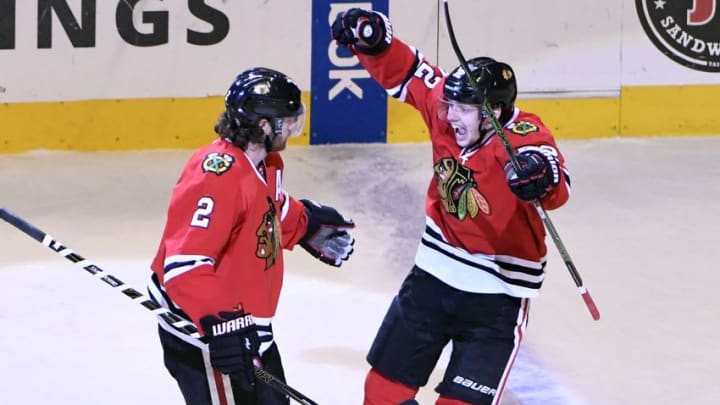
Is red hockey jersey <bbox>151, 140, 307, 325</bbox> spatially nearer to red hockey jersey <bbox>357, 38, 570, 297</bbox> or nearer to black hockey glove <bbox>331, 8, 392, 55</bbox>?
red hockey jersey <bbox>357, 38, 570, 297</bbox>

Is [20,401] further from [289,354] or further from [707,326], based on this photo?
[707,326]

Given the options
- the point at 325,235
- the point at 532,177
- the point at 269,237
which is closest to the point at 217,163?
the point at 269,237

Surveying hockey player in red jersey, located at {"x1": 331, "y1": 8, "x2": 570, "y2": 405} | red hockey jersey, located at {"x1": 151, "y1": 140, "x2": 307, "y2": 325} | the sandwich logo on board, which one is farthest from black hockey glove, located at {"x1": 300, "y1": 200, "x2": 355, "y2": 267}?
the sandwich logo on board

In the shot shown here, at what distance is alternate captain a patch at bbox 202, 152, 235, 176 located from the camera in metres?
3.69

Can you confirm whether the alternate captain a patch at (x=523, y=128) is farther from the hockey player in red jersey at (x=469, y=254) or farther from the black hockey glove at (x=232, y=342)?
the black hockey glove at (x=232, y=342)

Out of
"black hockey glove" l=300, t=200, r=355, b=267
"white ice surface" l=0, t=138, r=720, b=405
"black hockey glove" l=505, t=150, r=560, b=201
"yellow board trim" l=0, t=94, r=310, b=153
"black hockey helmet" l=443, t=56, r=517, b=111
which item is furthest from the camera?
"yellow board trim" l=0, t=94, r=310, b=153

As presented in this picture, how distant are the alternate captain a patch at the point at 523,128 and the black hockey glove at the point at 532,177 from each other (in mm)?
186

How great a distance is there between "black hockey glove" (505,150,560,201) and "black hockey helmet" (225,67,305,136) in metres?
0.59

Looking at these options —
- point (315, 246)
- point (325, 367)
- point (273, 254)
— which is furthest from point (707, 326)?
point (273, 254)

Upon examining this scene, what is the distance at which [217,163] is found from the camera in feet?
12.2

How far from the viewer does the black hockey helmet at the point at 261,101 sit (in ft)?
12.5

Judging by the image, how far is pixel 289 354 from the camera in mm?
5336

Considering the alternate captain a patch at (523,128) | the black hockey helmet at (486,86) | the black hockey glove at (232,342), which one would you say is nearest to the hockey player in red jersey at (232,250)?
the black hockey glove at (232,342)

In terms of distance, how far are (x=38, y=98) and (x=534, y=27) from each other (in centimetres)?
258
